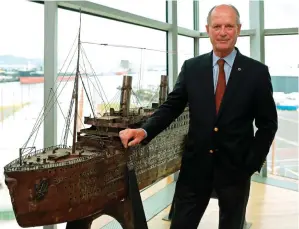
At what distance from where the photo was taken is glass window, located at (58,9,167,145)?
2.87m

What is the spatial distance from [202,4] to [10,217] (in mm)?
4097

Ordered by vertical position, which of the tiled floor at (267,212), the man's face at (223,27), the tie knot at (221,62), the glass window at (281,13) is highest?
the glass window at (281,13)

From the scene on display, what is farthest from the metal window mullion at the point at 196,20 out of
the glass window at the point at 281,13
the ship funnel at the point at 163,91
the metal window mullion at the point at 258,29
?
the ship funnel at the point at 163,91

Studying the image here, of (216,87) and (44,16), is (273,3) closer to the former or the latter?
(44,16)

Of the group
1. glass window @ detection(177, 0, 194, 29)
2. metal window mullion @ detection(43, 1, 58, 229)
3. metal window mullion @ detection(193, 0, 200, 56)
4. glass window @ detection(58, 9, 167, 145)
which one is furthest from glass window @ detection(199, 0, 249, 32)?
metal window mullion @ detection(43, 1, 58, 229)

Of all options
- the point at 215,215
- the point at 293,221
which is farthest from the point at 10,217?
the point at 293,221

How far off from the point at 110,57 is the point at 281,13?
2.76m

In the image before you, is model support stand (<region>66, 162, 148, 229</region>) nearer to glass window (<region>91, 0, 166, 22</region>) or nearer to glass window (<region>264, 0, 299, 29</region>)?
glass window (<region>91, 0, 166, 22</region>)

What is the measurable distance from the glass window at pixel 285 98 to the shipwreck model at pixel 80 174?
3.29 metres

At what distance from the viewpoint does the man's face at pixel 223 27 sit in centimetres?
161

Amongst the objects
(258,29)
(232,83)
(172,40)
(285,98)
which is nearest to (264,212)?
(285,98)

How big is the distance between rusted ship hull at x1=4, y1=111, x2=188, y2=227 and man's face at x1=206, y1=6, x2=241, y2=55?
74cm

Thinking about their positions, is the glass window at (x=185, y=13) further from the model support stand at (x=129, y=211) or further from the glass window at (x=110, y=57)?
the model support stand at (x=129, y=211)

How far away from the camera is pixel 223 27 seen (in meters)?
1.61
